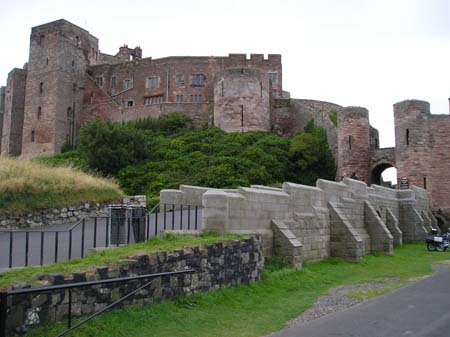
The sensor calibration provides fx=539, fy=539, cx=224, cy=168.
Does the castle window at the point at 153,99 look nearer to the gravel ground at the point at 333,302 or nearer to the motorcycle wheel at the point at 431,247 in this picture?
the motorcycle wheel at the point at 431,247

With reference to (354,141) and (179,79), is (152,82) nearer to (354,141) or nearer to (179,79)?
(179,79)

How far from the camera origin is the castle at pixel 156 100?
41719mm

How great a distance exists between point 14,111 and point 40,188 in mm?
45878

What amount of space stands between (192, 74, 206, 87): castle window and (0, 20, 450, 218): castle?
0.10 m

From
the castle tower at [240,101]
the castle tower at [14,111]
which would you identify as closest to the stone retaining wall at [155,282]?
the castle tower at [240,101]

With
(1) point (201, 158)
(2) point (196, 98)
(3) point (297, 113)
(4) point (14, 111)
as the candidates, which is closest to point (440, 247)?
(1) point (201, 158)

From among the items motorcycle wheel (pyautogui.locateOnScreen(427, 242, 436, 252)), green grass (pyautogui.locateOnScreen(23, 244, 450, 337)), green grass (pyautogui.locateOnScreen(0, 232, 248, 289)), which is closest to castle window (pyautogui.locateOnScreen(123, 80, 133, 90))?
motorcycle wheel (pyautogui.locateOnScreen(427, 242, 436, 252))

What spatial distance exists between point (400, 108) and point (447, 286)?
26967 mm

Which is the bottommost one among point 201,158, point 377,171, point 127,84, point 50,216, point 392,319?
point 392,319

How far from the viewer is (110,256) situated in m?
9.08

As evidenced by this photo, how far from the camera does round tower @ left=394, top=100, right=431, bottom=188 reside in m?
38.1

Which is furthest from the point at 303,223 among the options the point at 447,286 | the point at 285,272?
the point at 447,286

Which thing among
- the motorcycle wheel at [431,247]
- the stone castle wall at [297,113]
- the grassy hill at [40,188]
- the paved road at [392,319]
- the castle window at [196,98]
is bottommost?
the paved road at [392,319]

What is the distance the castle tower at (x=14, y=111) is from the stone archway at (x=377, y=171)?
37231 millimetres
